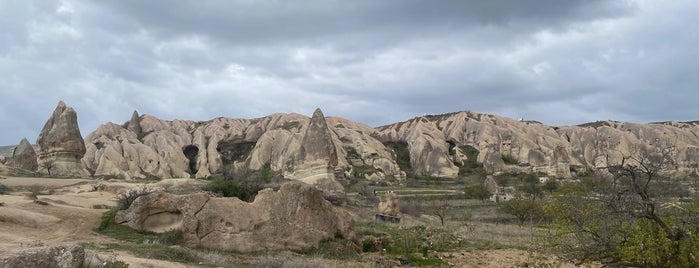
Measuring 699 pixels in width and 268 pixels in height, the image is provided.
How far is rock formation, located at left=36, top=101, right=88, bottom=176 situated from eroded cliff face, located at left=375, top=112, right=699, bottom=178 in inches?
2545

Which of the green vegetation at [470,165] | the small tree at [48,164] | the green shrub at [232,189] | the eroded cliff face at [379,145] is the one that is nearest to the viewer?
the green shrub at [232,189]

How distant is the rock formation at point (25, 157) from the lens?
47719 mm

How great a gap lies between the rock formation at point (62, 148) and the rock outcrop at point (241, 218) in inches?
1201

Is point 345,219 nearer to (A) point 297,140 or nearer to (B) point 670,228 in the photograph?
(B) point 670,228

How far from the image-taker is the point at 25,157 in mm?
48125

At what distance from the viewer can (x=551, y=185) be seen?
214ft

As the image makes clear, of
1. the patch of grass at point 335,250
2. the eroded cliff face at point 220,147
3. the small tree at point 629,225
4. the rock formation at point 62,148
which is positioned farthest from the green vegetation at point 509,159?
the small tree at point 629,225

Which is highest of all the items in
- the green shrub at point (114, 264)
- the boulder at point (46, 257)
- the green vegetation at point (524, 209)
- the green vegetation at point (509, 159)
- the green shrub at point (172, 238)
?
the green vegetation at point (509, 159)

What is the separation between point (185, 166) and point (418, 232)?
7345 centimetres

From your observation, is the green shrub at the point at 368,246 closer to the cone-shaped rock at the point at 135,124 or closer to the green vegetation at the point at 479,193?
the green vegetation at the point at 479,193

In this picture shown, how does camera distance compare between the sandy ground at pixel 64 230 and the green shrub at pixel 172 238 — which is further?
the green shrub at pixel 172 238

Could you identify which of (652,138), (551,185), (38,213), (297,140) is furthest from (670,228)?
(652,138)

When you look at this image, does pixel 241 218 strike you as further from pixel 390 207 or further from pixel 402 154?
pixel 402 154

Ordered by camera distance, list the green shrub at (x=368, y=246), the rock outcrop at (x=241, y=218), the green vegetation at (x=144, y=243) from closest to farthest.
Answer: the green vegetation at (x=144, y=243) < the rock outcrop at (x=241, y=218) < the green shrub at (x=368, y=246)
